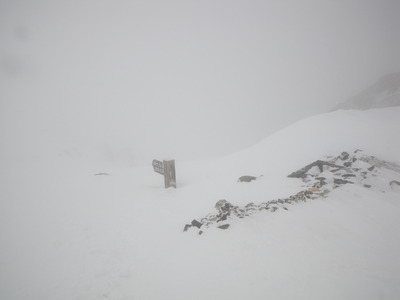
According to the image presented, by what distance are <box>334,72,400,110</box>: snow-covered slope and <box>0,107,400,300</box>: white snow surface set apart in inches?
1455

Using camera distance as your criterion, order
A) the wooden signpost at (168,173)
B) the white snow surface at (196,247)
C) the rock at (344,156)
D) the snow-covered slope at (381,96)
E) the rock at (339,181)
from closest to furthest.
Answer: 1. the white snow surface at (196,247)
2. the rock at (339,181)
3. the rock at (344,156)
4. the wooden signpost at (168,173)
5. the snow-covered slope at (381,96)

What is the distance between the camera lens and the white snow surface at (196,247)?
11.2ft

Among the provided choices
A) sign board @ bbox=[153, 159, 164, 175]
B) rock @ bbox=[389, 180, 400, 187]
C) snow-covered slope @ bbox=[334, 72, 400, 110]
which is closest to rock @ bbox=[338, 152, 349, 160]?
rock @ bbox=[389, 180, 400, 187]

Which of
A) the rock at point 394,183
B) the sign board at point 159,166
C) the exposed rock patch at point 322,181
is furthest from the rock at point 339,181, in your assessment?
the sign board at point 159,166

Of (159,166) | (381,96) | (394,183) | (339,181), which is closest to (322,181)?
(339,181)

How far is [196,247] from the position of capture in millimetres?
4648

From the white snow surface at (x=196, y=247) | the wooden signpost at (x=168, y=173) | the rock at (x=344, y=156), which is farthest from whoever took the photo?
the wooden signpost at (x=168, y=173)

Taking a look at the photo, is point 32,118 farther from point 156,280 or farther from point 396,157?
point 396,157

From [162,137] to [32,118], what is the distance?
28.4 m

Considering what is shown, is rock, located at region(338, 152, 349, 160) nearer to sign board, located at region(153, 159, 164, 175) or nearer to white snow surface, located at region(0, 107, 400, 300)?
white snow surface, located at region(0, 107, 400, 300)

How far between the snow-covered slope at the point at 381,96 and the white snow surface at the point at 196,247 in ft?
121

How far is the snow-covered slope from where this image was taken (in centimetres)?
3140

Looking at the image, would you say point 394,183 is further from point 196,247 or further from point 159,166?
point 159,166

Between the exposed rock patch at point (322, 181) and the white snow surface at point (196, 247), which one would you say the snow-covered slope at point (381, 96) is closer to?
the exposed rock patch at point (322, 181)
